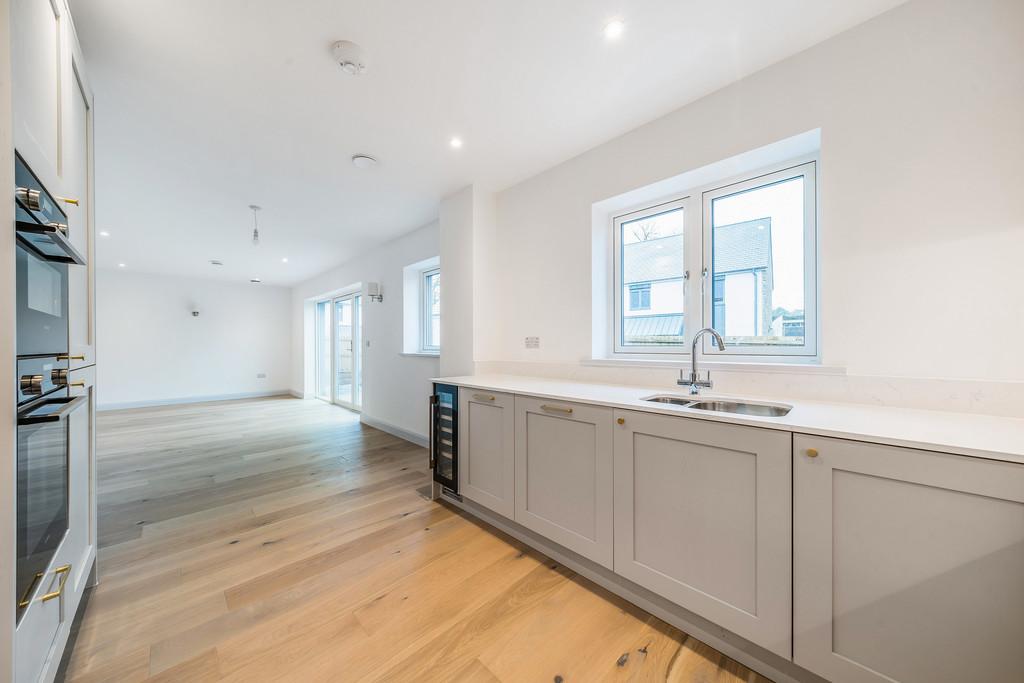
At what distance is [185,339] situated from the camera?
6.86 m

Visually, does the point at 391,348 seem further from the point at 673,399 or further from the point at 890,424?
the point at 890,424

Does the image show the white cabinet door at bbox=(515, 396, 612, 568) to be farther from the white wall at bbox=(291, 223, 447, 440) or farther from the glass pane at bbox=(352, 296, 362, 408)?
the glass pane at bbox=(352, 296, 362, 408)

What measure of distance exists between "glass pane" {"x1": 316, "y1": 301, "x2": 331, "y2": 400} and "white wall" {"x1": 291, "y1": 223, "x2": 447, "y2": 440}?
5.56 ft

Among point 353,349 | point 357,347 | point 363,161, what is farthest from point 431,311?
point 353,349

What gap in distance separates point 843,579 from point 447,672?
1292 millimetres

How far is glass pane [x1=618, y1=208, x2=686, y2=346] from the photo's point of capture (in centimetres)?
227

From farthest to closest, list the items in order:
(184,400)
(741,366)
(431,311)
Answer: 1. (184,400)
2. (431,311)
3. (741,366)

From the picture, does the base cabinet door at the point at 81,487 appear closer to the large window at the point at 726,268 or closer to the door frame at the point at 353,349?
the large window at the point at 726,268

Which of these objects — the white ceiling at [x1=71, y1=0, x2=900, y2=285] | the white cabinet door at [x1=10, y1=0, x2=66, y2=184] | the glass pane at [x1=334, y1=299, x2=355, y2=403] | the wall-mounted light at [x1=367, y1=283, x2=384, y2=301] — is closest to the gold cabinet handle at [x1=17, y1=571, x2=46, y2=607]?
the white cabinet door at [x1=10, y1=0, x2=66, y2=184]

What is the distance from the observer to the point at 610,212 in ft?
8.43

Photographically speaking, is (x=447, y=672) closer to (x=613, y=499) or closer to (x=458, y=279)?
(x=613, y=499)

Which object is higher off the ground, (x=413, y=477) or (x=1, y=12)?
(x=1, y=12)

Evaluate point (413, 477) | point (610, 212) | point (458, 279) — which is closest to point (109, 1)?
point (458, 279)

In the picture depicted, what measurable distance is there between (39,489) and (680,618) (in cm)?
215
